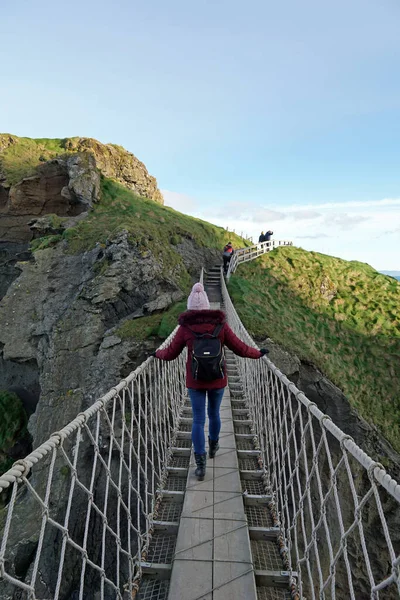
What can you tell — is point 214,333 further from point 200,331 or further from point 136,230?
point 136,230

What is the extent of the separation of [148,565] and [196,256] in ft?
48.9

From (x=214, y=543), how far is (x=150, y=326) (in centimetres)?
746

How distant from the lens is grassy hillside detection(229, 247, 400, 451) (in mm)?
12055

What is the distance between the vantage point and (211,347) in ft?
10.4

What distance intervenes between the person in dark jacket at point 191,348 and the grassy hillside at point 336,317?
744 cm

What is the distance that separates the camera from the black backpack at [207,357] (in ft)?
10.4

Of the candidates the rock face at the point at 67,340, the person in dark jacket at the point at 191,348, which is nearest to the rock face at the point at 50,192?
the rock face at the point at 67,340

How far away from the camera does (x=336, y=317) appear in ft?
51.3

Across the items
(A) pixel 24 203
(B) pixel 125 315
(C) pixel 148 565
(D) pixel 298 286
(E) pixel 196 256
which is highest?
(A) pixel 24 203

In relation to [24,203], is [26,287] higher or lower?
lower

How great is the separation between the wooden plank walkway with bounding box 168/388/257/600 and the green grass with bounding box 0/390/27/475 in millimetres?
11739

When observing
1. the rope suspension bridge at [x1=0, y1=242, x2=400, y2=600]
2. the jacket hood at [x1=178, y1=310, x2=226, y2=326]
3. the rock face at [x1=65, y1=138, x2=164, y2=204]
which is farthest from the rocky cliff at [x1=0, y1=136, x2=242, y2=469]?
the jacket hood at [x1=178, y1=310, x2=226, y2=326]

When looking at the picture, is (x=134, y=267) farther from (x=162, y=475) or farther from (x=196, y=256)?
(x=162, y=475)

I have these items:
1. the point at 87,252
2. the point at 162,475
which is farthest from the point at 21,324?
the point at 162,475
